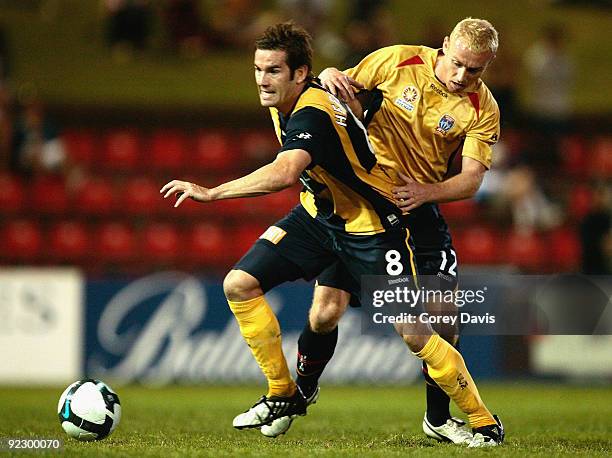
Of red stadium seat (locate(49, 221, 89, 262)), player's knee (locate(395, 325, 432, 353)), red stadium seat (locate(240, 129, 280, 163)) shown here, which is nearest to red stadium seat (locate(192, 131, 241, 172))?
red stadium seat (locate(240, 129, 280, 163))

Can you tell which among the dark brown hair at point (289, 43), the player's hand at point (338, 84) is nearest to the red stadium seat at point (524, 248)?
the player's hand at point (338, 84)

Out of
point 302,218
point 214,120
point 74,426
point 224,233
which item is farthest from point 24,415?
point 214,120

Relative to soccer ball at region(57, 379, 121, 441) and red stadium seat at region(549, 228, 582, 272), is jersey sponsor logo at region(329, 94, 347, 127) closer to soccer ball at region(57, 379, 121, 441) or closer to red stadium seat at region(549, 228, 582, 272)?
soccer ball at region(57, 379, 121, 441)

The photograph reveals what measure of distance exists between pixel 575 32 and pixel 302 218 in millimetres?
14313

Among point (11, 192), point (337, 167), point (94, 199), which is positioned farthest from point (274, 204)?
point (337, 167)

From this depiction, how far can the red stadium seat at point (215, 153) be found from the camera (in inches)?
602

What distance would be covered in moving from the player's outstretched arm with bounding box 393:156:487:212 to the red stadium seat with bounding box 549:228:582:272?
798cm

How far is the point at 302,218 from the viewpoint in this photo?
632 cm

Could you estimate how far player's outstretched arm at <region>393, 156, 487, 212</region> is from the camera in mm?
6016

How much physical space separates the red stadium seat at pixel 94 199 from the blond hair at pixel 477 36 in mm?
8980

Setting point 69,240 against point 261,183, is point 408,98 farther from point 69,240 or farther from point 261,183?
point 69,240

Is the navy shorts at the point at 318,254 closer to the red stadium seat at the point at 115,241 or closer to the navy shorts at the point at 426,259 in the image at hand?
the navy shorts at the point at 426,259

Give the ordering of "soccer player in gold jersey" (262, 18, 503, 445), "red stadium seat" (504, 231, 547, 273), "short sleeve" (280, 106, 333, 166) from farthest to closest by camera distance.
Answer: "red stadium seat" (504, 231, 547, 273), "soccer player in gold jersey" (262, 18, 503, 445), "short sleeve" (280, 106, 333, 166)

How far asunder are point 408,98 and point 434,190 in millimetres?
581
